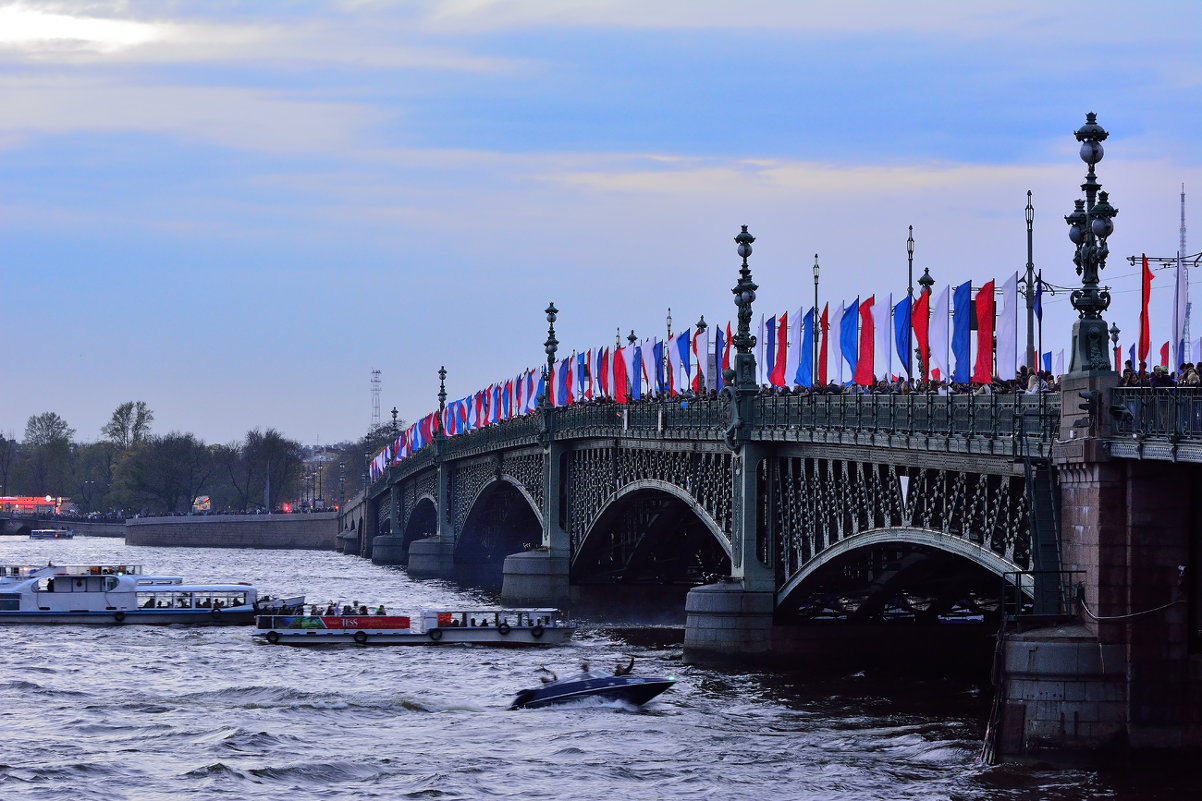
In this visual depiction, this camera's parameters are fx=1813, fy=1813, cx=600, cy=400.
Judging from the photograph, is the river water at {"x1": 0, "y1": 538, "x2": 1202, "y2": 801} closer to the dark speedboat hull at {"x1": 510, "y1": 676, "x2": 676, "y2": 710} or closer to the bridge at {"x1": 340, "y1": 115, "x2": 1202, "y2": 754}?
the dark speedboat hull at {"x1": 510, "y1": 676, "x2": 676, "y2": 710}

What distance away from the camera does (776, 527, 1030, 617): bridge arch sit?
4191cm

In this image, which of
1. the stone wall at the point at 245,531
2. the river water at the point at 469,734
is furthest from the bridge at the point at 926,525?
the stone wall at the point at 245,531

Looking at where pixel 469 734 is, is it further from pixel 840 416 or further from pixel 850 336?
pixel 850 336

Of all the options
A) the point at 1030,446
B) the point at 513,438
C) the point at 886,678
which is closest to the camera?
the point at 1030,446

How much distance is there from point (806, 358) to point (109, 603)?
34262mm

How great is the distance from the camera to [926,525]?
1524 inches

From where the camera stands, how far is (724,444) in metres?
52.7

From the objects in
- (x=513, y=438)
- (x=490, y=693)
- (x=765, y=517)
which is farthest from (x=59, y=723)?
(x=513, y=438)

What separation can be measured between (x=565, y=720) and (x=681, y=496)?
1431 centimetres

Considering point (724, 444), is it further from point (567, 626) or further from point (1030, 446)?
point (1030, 446)

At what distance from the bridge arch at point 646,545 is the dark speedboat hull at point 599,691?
19221mm

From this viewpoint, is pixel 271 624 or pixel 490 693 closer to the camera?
pixel 490 693

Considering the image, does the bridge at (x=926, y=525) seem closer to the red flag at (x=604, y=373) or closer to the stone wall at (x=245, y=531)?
the red flag at (x=604, y=373)

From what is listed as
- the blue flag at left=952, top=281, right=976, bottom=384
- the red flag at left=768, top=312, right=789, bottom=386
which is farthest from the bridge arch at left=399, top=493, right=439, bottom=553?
the blue flag at left=952, top=281, right=976, bottom=384
